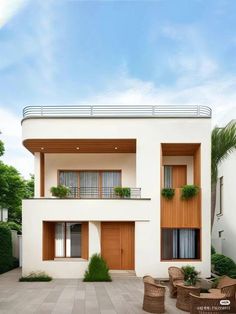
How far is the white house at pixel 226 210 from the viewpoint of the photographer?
25047 millimetres

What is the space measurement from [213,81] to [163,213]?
7.23 m

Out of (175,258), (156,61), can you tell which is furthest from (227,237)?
(156,61)

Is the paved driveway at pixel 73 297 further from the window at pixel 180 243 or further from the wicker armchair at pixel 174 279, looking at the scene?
the window at pixel 180 243

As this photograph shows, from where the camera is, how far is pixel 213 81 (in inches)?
856

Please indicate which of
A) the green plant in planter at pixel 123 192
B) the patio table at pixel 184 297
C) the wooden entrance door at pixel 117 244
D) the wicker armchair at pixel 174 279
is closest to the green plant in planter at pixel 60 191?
the green plant in planter at pixel 123 192

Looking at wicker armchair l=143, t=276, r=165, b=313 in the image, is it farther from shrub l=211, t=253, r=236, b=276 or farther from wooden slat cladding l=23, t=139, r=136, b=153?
shrub l=211, t=253, r=236, b=276

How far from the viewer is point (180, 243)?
73.4ft

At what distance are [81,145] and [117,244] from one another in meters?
5.72

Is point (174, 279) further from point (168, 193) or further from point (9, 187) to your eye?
point (9, 187)

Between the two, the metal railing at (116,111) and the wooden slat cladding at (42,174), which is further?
the wooden slat cladding at (42,174)

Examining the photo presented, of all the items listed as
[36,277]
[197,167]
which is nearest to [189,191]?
[197,167]

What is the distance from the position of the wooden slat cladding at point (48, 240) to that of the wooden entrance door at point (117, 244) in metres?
2.79

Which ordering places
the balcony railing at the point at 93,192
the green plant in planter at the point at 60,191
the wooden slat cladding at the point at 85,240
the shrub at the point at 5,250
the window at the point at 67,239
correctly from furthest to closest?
the balcony railing at the point at 93,192
the shrub at the point at 5,250
the window at the point at 67,239
the wooden slat cladding at the point at 85,240
the green plant in planter at the point at 60,191

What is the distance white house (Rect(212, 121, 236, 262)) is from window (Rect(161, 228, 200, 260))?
12.5 feet
